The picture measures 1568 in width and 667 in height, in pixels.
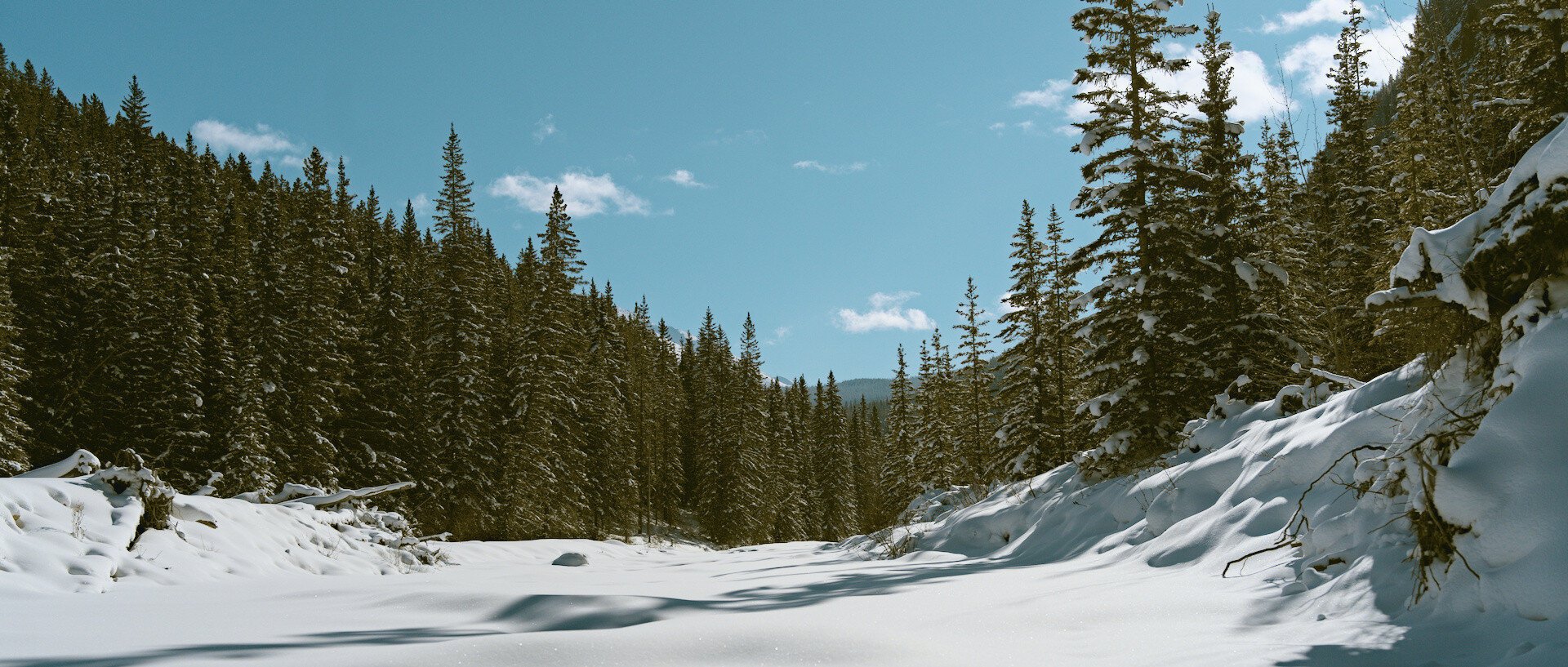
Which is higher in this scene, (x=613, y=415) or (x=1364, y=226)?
(x=1364, y=226)

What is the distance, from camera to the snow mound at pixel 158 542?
20.4 ft

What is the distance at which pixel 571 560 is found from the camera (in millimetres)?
15867

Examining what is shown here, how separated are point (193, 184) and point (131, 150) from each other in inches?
487

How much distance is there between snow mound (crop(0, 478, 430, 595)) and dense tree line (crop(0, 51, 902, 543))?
A: 11.9 meters

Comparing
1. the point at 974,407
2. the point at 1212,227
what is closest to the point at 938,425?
the point at 974,407

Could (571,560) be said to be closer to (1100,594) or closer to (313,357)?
(1100,594)

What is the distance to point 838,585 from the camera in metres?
7.58

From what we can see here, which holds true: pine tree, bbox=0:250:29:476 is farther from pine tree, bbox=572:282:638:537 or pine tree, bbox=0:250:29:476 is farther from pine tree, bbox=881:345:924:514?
pine tree, bbox=881:345:924:514

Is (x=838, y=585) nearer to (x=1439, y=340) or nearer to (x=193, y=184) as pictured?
(x=1439, y=340)

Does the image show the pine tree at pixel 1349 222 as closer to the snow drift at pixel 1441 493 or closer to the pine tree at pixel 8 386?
the snow drift at pixel 1441 493

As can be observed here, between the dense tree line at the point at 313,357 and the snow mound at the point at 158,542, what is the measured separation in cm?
1190

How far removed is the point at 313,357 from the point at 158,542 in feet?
82.3

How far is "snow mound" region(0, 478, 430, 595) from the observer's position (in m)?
Result: 6.23

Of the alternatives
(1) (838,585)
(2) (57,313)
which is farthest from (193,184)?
(1) (838,585)
